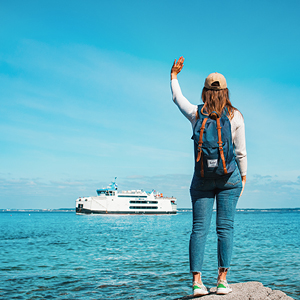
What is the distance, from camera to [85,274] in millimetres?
7691

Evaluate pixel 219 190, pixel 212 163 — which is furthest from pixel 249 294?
pixel 212 163

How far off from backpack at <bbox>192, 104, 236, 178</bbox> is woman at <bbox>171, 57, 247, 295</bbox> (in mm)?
100

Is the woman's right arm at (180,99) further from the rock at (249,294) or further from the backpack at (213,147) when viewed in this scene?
the rock at (249,294)

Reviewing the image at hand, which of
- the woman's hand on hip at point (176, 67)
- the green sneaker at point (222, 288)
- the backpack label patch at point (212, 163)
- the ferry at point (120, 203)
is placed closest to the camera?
the backpack label patch at point (212, 163)

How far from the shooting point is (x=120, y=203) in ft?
182

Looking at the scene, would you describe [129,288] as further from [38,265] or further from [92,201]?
[92,201]

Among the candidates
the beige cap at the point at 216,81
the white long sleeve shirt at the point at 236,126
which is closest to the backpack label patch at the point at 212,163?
the white long sleeve shirt at the point at 236,126

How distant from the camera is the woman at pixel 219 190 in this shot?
8.74ft

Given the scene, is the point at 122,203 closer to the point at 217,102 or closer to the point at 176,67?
the point at 176,67

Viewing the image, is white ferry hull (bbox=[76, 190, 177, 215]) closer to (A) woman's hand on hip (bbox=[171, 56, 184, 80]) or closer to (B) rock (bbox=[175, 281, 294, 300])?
(B) rock (bbox=[175, 281, 294, 300])

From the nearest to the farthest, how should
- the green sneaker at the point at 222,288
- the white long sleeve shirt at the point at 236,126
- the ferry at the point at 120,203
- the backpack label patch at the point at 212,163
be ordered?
the backpack label patch at the point at 212,163, the white long sleeve shirt at the point at 236,126, the green sneaker at the point at 222,288, the ferry at the point at 120,203

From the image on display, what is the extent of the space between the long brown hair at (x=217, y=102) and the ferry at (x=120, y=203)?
52.7 meters

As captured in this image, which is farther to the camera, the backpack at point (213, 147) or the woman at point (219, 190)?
the woman at point (219, 190)

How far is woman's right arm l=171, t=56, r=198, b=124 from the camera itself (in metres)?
2.76
